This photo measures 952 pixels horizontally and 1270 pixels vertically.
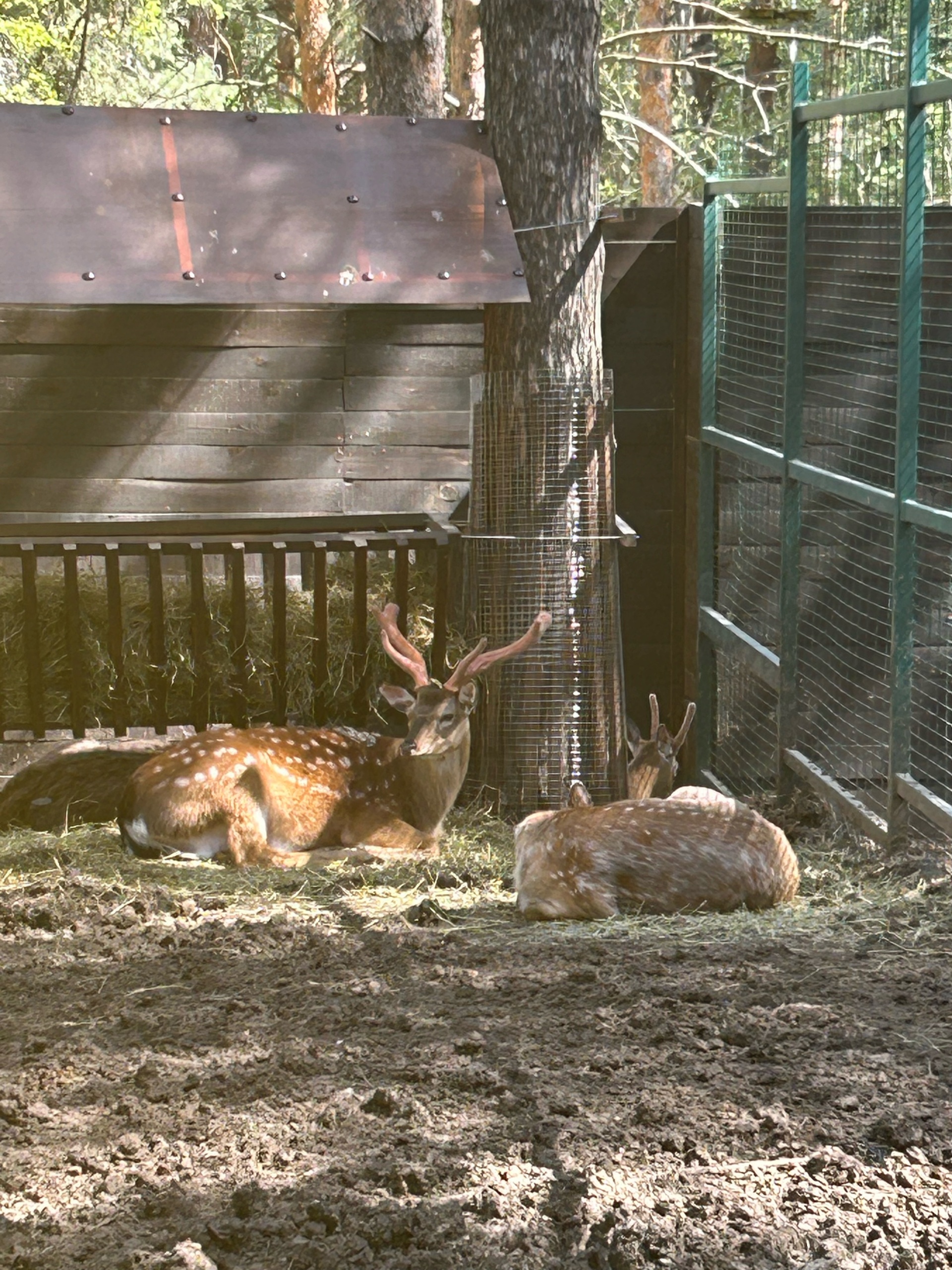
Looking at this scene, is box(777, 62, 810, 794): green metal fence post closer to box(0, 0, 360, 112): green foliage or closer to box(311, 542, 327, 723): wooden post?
box(311, 542, 327, 723): wooden post

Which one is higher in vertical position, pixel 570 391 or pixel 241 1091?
pixel 570 391

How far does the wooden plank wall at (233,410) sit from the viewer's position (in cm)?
727

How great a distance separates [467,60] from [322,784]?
12.6m

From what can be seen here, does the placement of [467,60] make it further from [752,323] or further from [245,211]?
[245,211]

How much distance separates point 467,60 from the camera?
17.2m

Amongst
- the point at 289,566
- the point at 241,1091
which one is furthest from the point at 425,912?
the point at 289,566

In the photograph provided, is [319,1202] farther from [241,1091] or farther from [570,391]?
[570,391]

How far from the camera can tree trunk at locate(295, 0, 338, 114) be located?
54.9 feet

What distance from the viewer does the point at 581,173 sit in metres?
6.89

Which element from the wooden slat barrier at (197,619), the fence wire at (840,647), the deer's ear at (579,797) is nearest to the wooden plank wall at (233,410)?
the wooden slat barrier at (197,619)

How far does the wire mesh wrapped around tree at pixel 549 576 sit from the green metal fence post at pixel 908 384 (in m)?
1.66

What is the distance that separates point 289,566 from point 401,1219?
492 centimetres

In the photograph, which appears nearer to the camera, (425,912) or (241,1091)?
(241,1091)

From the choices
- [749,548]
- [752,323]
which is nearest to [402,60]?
[752,323]
